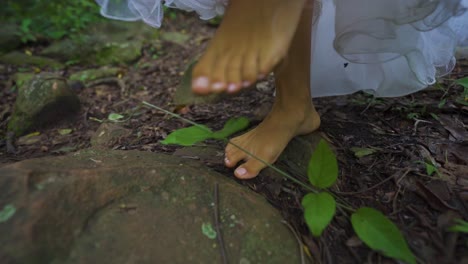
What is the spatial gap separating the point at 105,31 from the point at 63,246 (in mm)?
2612

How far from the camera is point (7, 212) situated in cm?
76

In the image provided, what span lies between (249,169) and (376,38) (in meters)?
0.48

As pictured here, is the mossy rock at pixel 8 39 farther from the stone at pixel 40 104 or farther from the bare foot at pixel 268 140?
the bare foot at pixel 268 140

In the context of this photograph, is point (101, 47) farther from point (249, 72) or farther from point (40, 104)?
point (249, 72)

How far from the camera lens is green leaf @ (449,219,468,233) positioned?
0.77m

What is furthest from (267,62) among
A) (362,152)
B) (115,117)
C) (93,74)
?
(93,74)

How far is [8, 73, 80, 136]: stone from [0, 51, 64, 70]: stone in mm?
916

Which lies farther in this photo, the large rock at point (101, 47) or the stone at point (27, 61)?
the large rock at point (101, 47)

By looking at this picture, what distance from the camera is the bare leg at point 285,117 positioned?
1043mm

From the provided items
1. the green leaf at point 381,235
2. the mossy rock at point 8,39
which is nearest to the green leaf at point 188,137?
the green leaf at point 381,235

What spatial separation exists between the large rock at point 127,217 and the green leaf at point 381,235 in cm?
15

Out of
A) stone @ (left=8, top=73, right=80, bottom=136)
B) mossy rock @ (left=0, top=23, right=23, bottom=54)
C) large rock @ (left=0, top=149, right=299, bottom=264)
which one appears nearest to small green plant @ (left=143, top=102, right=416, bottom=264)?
large rock @ (left=0, top=149, right=299, bottom=264)

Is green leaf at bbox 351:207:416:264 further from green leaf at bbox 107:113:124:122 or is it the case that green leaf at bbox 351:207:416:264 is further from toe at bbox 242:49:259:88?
green leaf at bbox 107:113:124:122

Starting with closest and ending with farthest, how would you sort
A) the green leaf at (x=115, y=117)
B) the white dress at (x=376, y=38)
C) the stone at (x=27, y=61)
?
the white dress at (x=376, y=38)
the green leaf at (x=115, y=117)
the stone at (x=27, y=61)
